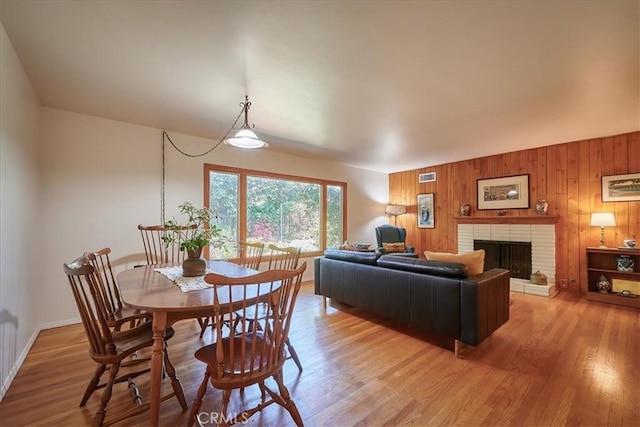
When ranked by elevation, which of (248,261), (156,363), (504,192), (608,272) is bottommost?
(608,272)

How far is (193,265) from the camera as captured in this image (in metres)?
2.13

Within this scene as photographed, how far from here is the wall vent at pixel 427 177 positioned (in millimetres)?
6203

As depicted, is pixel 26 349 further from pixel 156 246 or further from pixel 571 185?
pixel 571 185

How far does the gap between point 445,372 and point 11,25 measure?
3.87m

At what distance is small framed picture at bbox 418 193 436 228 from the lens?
6.23m

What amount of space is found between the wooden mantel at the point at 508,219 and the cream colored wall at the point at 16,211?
629 centimetres

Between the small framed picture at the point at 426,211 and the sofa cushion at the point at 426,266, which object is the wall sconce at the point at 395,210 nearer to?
the small framed picture at the point at 426,211

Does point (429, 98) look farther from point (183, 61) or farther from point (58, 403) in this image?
point (58, 403)

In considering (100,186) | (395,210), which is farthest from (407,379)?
(395,210)

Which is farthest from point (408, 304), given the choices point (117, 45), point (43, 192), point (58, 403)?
point (43, 192)

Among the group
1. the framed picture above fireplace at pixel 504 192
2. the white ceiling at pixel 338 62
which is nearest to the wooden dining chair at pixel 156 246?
the white ceiling at pixel 338 62

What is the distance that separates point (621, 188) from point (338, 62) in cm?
471

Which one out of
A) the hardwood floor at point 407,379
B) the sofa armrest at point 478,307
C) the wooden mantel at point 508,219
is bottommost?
the hardwood floor at point 407,379

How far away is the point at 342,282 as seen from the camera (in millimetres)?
3436
